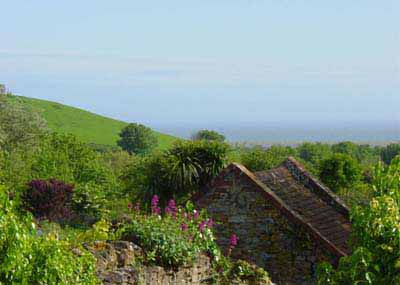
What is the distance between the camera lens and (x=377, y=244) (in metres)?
7.84

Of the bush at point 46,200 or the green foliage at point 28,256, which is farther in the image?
the bush at point 46,200

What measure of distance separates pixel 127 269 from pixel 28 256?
1892 millimetres

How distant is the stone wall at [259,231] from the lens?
42.3ft

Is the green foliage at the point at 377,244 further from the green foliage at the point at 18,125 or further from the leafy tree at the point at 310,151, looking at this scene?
the leafy tree at the point at 310,151

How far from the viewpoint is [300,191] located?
49.3 feet

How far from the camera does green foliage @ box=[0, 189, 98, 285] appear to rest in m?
6.62

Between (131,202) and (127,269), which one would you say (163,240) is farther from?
(131,202)

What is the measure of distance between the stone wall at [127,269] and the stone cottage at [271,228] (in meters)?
3.48

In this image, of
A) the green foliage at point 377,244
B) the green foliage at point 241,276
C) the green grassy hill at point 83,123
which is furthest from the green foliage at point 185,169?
the green grassy hill at point 83,123

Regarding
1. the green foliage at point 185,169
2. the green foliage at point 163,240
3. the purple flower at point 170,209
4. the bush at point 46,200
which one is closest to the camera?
the green foliage at point 163,240

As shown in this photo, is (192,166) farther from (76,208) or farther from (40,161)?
(40,161)

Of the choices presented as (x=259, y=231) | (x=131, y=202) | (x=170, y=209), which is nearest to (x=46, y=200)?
(x=131, y=202)

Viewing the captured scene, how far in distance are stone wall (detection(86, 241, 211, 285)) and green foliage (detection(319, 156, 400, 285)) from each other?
7.24ft

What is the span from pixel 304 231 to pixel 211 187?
76.6 inches
